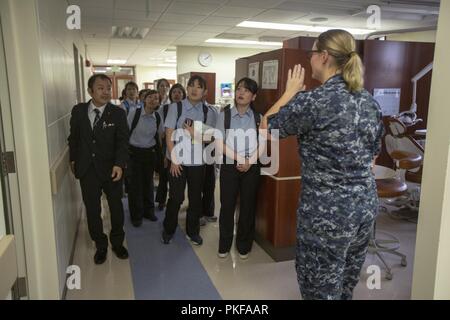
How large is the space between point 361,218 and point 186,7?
4415mm

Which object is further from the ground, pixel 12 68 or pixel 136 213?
pixel 12 68

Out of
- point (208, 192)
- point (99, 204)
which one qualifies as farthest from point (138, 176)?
point (99, 204)

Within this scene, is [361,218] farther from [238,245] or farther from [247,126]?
[238,245]

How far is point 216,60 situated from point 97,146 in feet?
24.2

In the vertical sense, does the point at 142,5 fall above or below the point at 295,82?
above

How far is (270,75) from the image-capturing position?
9.48ft

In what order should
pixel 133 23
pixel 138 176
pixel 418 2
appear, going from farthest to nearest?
pixel 133 23
pixel 418 2
pixel 138 176

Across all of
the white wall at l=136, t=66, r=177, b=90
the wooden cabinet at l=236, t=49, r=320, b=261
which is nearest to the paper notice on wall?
the wooden cabinet at l=236, t=49, r=320, b=261

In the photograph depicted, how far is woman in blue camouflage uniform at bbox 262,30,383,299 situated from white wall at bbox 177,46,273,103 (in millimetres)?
7908

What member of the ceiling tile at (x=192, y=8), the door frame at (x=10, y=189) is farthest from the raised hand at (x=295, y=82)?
the ceiling tile at (x=192, y=8)

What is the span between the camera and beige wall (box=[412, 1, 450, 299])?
1.61m

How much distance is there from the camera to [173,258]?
297 centimetres

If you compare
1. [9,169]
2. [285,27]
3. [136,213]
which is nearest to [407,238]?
[136,213]

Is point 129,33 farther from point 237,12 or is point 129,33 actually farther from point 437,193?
point 437,193
